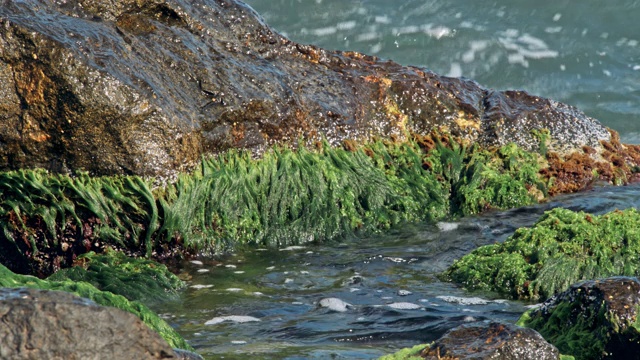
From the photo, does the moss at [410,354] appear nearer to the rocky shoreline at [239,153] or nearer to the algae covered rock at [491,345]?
the algae covered rock at [491,345]

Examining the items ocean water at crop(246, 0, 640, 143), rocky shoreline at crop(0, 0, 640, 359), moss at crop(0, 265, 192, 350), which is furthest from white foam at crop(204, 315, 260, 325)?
ocean water at crop(246, 0, 640, 143)

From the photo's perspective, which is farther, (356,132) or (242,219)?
(356,132)

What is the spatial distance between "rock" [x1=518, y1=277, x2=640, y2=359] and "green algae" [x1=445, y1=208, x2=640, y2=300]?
143 centimetres

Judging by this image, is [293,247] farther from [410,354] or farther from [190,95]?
[410,354]

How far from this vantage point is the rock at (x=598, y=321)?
12.5 ft

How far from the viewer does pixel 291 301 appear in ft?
18.0

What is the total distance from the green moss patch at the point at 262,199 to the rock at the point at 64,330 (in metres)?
3.65

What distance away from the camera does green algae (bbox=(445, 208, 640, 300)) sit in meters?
5.57

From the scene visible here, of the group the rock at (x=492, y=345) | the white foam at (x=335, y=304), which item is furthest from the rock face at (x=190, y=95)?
the rock at (x=492, y=345)

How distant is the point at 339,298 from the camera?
550 cm

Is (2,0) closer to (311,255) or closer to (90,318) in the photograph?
(311,255)

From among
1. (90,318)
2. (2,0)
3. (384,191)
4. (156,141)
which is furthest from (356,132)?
(90,318)

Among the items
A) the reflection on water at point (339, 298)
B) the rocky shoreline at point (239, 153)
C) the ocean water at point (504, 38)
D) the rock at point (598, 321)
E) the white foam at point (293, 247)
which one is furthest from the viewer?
the ocean water at point (504, 38)

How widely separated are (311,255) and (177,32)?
87.3 inches
